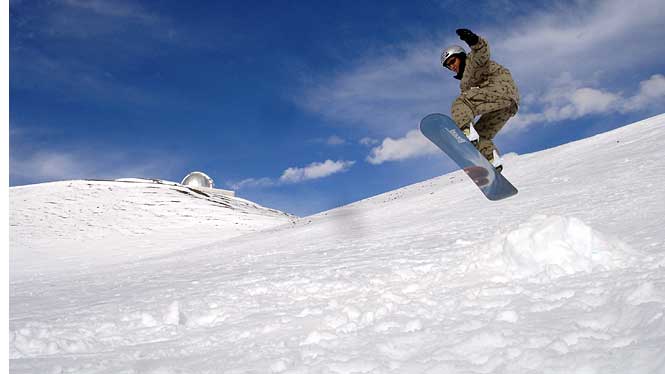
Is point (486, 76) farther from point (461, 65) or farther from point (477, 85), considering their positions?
point (461, 65)

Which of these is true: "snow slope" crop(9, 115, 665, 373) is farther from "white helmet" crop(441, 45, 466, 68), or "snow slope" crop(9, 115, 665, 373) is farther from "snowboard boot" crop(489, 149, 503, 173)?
"white helmet" crop(441, 45, 466, 68)

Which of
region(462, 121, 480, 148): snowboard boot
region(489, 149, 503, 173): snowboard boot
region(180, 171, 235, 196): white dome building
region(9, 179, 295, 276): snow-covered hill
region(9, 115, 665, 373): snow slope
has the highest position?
region(180, 171, 235, 196): white dome building

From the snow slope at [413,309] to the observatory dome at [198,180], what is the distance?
40.3 meters

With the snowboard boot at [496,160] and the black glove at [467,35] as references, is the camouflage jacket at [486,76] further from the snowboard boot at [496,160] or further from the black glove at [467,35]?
the snowboard boot at [496,160]

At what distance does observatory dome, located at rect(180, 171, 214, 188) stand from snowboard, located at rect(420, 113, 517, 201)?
43.2 metres

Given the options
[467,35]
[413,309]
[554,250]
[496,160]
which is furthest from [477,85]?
[413,309]

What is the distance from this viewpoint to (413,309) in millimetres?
3891

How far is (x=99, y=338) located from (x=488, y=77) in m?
5.44

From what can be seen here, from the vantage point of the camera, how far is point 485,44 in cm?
643

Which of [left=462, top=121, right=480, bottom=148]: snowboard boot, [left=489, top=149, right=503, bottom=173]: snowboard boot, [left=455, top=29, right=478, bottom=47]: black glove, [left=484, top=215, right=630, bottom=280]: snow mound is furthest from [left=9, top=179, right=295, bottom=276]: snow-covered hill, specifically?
[left=484, top=215, right=630, bottom=280]: snow mound

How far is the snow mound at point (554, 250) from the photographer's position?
13.9 ft

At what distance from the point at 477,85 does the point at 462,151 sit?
35.5 inches

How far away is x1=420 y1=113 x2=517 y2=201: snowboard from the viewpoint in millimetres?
6914

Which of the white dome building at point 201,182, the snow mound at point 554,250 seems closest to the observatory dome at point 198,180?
the white dome building at point 201,182
